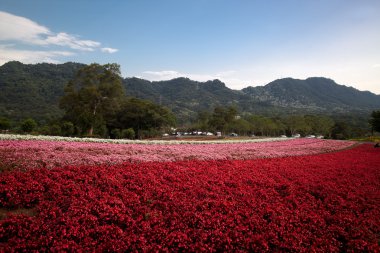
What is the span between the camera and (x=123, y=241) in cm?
574

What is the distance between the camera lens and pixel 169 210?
7574 mm

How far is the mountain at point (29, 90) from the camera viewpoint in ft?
395

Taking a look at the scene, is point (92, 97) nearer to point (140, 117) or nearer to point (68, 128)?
point (68, 128)

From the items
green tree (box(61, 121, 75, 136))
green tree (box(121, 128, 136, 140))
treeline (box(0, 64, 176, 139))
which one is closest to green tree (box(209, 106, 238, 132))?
green tree (box(121, 128, 136, 140))

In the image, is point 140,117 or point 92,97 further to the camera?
point 140,117

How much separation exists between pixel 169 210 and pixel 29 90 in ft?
568

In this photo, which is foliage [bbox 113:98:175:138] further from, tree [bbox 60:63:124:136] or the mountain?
the mountain

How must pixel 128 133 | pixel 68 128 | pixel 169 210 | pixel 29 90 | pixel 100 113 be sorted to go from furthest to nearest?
pixel 29 90, pixel 128 133, pixel 100 113, pixel 68 128, pixel 169 210

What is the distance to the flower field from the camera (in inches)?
232

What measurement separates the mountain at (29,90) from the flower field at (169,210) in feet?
372

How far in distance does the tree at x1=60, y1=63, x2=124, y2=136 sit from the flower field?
38.4 meters

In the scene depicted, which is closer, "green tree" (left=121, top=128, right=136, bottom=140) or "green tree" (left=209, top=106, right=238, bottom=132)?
"green tree" (left=121, top=128, right=136, bottom=140)

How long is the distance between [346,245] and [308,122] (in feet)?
330

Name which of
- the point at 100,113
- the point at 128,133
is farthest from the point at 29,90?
the point at 128,133
